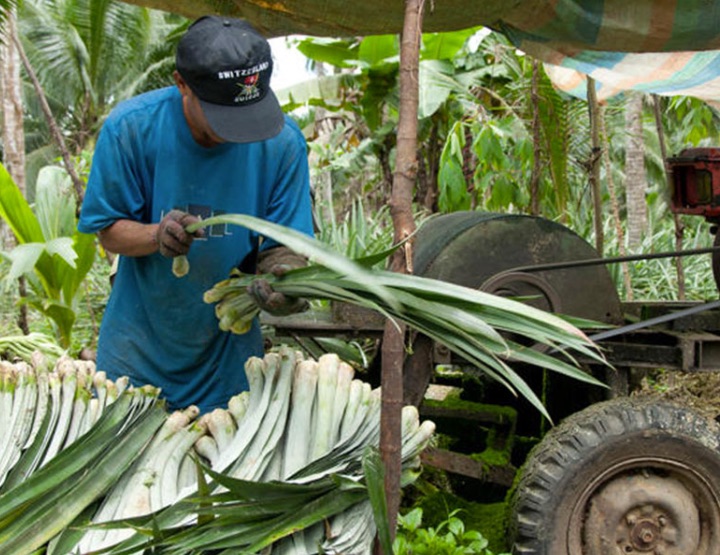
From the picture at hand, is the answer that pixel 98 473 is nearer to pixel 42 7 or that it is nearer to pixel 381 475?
pixel 381 475

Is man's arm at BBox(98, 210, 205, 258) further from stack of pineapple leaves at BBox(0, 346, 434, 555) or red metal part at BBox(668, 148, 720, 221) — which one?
red metal part at BBox(668, 148, 720, 221)

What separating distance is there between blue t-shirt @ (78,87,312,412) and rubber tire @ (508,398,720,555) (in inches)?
47.1

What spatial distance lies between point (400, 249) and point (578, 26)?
2.15m

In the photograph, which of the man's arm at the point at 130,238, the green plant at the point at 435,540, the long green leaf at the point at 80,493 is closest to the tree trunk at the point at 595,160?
the green plant at the point at 435,540

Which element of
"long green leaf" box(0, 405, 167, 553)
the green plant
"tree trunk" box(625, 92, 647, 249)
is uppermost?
"tree trunk" box(625, 92, 647, 249)

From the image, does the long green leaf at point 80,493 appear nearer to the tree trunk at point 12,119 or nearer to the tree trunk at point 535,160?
the tree trunk at point 535,160

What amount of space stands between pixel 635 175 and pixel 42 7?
15.1 m

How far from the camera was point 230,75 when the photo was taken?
92.1 inches

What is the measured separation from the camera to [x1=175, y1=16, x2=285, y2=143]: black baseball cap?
2336mm

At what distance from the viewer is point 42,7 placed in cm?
2006

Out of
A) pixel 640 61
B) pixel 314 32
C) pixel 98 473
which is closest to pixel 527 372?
pixel 640 61

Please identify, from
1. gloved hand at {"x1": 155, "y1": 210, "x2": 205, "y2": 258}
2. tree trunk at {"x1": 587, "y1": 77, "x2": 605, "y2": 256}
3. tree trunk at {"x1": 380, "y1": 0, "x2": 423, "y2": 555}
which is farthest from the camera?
tree trunk at {"x1": 587, "y1": 77, "x2": 605, "y2": 256}

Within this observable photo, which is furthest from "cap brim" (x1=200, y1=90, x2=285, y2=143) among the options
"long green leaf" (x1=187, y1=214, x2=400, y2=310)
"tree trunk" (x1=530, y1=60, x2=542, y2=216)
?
"tree trunk" (x1=530, y1=60, x2=542, y2=216)

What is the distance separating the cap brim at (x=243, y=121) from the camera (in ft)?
7.77
